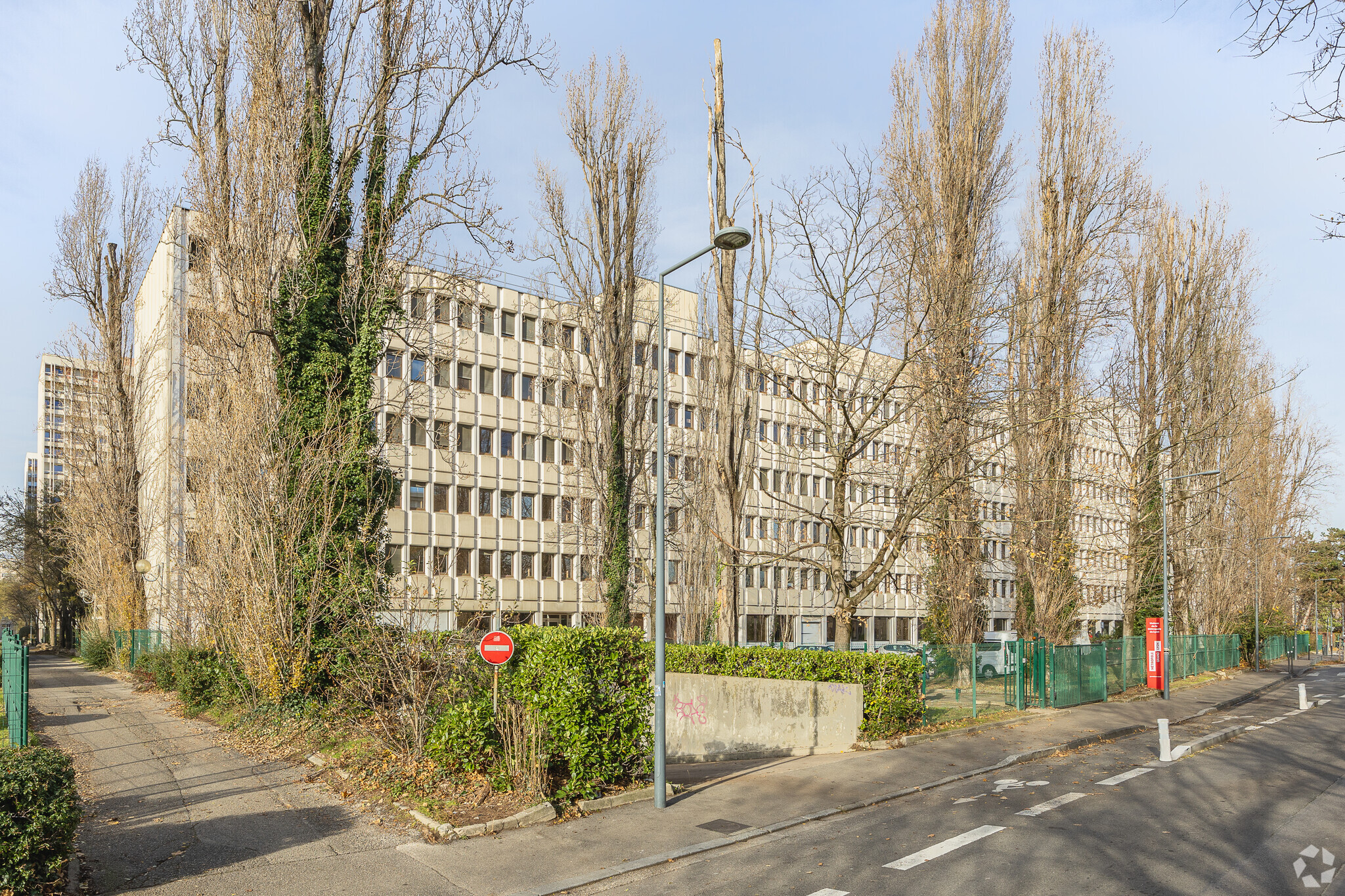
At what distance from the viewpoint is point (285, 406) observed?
16.7m

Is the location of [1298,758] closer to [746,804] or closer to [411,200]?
[746,804]

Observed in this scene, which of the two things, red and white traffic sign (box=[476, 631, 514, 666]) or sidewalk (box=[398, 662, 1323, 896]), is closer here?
sidewalk (box=[398, 662, 1323, 896])

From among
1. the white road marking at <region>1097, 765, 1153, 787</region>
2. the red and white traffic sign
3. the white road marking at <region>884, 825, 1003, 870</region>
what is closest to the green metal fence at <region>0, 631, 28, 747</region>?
the red and white traffic sign

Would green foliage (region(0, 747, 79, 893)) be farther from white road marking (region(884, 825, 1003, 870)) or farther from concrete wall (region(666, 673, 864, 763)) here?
concrete wall (region(666, 673, 864, 763))

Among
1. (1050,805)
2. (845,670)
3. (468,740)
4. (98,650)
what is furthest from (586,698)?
(98,650)

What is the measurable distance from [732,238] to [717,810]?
6975mm

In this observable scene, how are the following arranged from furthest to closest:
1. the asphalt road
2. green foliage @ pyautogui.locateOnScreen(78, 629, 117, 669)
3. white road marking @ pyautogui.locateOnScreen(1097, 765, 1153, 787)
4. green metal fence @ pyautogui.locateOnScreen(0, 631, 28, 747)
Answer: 1. green foliage @ pyautogui.locateOnScreen(78, 629, 117, 669)
2. green metal fence @ pyautogui.locateOnScreen(0, 631, 28, 747)
3. white road marking @ pyautogui.locateOnScreen(1097, 765, 1153, 787)
4. the asphalt road

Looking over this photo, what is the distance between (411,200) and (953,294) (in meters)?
13.0

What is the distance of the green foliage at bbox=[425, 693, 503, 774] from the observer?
11.1m

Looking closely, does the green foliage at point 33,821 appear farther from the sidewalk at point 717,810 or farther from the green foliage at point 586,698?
the green foliage at point 586,698

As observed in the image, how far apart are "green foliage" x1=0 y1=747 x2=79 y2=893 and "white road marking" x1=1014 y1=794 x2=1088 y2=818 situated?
9.81 m

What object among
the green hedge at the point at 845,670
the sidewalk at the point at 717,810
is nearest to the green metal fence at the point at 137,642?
the green hedge at the point at 845,670

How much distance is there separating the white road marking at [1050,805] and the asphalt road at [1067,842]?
4cm

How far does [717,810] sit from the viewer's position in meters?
11.1
